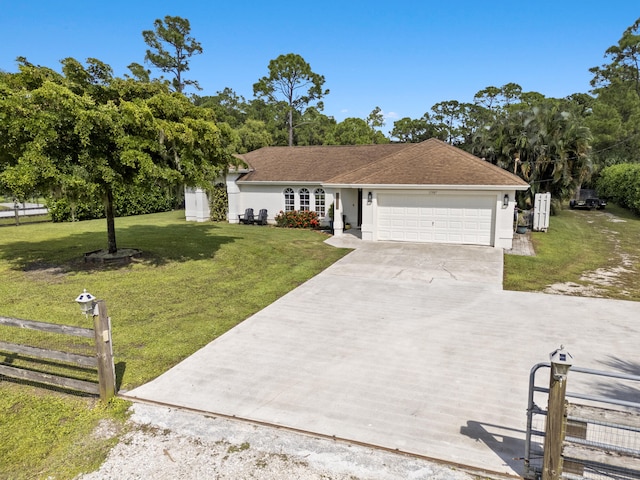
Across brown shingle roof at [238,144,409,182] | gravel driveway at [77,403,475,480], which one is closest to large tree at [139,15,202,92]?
brown shingle roof at [238,144,409,182]

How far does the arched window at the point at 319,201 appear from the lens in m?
23.2

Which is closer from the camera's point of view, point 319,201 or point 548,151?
point 319,201

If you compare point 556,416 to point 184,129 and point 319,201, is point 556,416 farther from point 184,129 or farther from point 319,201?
point 319,201

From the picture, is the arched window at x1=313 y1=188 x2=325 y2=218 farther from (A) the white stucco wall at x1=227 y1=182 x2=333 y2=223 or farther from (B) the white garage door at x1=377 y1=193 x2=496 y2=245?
(B) the white garage door at x1=377 y1=193 x2=496 y2=245

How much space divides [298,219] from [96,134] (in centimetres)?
1335

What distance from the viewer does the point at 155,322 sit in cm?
866

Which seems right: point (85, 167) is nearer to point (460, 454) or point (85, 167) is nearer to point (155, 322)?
point (155, 322)

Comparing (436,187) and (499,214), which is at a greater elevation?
(436,187)

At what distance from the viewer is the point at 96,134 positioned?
1072 cm

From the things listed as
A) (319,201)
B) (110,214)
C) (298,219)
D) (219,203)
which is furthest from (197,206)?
(110,214)

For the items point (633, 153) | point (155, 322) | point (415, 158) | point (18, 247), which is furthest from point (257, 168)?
point (633, 153)

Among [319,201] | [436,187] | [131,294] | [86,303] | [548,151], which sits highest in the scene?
[548,151]

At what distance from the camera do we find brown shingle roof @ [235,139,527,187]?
56.0ft

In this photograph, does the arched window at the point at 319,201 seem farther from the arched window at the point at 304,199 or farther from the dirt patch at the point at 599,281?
the dirt patch at the point at 599,281
